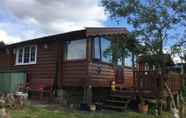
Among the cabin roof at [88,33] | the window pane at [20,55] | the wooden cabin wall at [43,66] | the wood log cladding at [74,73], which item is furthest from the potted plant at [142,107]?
the window pane at [20,55]

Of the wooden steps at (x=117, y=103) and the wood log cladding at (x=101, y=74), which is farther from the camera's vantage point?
the wood log cladding at (x=101, y=74)

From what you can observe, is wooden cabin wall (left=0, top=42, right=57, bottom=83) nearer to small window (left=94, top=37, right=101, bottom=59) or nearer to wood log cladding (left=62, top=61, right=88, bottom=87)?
wood log cladding (left=62, top=61, right=88, bottom=87)

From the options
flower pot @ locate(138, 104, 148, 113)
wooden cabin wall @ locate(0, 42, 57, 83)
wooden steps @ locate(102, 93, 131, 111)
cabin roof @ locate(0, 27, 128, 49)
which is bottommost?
Result: flower pot @ locate(138, 104, 148, 113)

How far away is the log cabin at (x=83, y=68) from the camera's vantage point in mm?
9867

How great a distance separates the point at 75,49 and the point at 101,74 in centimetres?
172

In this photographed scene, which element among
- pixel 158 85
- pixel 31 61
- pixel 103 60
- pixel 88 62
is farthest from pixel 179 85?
pixel 31 61

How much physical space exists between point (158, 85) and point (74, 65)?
385 centimetres

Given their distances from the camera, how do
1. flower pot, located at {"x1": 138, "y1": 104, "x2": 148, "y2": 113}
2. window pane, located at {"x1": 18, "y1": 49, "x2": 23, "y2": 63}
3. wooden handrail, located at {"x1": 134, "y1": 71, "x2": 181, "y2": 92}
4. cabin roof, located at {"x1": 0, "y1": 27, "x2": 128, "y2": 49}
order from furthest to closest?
window pane, located at {"x1": 18, "y1": 49, "x2": 23, "y2": 63}, cabin roof, located at {"x1": 0, "y1": 27, "x2": 128, "y2": 49}, flower pot, located at {"x1": 138, "y1": 104, "x2": 148, "y2": 113}, wooden handrail, located at {"x1": 134, "y1": 71, "x2": 181, "y2": 92}

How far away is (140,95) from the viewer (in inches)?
385

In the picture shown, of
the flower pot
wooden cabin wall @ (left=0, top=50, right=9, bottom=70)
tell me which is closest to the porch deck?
the flower pot

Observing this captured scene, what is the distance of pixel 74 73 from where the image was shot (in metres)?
10.5

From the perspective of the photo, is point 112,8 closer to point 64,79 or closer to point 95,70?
point 95,70

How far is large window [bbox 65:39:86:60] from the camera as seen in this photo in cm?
1038

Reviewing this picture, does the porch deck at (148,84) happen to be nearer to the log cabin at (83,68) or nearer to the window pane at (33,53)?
the log cabin at (83,68)
